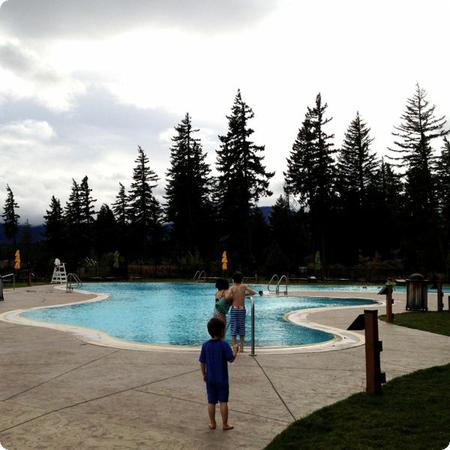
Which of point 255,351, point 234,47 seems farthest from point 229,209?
point 234,47

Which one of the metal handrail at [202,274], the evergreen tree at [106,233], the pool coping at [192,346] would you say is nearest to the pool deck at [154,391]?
the pool coping at [192,346]

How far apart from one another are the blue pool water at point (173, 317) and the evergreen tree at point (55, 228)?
54.5 meters

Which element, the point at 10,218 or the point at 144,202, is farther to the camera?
the point at 10,218

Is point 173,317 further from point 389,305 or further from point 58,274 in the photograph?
point 58,274

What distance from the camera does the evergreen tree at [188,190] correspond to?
5966 centimetres

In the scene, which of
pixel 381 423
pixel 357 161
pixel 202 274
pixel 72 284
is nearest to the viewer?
pixel 381 423

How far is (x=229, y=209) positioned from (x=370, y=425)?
164 feet

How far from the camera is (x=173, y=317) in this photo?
17.9 meters

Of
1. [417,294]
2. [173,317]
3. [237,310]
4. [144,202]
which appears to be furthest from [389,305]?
[144,202]

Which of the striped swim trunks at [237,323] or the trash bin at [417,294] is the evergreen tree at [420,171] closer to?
the trash bin at [417,294]

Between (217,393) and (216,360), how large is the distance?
0.33 metres

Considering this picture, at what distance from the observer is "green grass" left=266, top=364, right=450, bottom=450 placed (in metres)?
4.44

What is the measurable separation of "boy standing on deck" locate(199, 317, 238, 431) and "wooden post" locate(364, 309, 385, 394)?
6.56 feet

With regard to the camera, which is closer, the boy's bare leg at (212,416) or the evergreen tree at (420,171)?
the boy's bare leg at (212,416)
